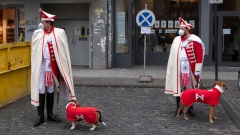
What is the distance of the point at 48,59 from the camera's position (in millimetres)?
7082

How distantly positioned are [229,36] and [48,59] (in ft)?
35.4

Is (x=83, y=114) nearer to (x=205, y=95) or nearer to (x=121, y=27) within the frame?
(x=205, y=95)

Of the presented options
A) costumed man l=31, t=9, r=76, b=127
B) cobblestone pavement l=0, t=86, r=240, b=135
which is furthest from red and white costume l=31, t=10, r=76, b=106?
cobblestone pavement l=0, t=86, r=240, b=135

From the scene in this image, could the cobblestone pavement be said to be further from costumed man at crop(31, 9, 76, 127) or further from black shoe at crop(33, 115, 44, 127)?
costumed man at crop(31, 9, 76, 127)

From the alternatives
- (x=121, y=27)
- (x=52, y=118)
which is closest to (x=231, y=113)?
(x=52, y=118)

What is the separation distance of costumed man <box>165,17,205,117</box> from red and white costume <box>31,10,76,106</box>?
1995mm

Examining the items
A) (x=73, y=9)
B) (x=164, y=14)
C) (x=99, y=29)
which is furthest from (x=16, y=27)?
(x=164, y=14)

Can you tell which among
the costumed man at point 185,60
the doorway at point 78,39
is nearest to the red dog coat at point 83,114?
the costumed man at point 185,60

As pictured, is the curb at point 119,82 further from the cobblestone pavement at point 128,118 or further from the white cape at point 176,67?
the white cape at point 176,67

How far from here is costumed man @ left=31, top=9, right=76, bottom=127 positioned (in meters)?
7.02

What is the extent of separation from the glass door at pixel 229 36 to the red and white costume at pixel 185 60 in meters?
8.94

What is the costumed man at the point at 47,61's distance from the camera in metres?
7.02

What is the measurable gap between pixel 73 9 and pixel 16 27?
2.60 metres

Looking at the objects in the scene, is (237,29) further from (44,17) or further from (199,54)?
(44,17)
